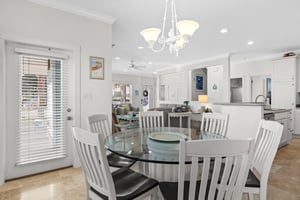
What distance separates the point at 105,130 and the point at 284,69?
Result: 562cm

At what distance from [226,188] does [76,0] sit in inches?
115

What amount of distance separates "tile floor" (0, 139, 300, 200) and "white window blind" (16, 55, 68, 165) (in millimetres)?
281

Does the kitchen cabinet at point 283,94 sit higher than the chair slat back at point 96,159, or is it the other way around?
the kitchen cabinet at point 283,94

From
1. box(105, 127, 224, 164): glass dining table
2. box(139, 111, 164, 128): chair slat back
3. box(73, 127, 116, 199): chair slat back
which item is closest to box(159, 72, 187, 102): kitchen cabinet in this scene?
box(139, 111, 164, 128): chair slat back

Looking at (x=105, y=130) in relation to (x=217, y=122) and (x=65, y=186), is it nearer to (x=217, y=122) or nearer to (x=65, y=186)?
(x=65, y=186)

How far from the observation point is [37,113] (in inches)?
103

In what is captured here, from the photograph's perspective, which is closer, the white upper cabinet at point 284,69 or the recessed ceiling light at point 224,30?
the recessed ceiling light at point 224,30

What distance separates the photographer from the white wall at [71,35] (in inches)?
94.0

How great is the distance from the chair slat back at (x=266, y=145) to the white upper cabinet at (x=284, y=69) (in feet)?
15.3

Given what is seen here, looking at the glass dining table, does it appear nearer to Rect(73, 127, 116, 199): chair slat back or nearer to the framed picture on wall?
Rect(73, 127, 116, 199): chair slat back

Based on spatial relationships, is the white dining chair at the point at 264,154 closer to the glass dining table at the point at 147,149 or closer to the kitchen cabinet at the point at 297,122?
the glass dining table at the point at 147,149

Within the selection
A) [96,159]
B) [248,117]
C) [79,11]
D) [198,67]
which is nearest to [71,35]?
[79,11]

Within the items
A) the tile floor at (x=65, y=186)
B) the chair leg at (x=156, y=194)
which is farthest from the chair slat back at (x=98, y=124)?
the chair leg at (x=156, y=194)

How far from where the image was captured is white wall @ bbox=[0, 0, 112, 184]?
Result: 94.0 inches
